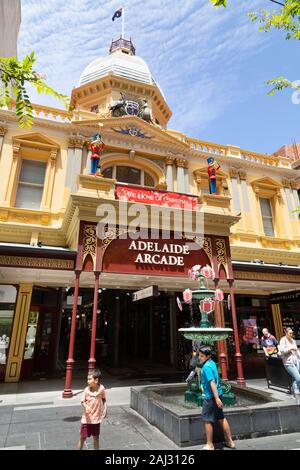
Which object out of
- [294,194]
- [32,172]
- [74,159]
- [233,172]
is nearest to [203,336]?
[74,159]

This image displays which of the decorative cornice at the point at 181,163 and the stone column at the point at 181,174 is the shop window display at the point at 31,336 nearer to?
the stone column at the point at 181,174

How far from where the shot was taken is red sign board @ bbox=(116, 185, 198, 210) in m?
9.82

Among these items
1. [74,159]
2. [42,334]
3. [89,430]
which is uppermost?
[74,159]

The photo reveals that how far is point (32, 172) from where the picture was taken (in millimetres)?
12719

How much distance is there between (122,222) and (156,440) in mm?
5999

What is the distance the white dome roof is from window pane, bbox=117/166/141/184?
21.0 ft

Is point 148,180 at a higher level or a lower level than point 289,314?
higher

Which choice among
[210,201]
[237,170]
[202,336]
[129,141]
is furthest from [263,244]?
[202,336]

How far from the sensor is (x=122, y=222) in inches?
371

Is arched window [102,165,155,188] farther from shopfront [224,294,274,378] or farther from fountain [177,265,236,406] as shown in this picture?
fountain [177,265,236,406]

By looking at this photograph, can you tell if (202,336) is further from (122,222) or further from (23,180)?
(23,180)

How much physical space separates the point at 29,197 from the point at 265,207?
1210 cm

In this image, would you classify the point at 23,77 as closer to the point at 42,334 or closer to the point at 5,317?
the point at 5,317

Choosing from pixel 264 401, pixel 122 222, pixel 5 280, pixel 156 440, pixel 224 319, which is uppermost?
pixel 122 222
